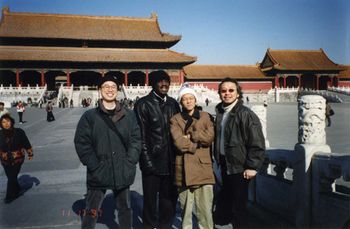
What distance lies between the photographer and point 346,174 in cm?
279

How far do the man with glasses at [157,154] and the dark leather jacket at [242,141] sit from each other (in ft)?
1.95

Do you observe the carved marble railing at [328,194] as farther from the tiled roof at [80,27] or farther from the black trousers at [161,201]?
the tiled roof at [80,27]

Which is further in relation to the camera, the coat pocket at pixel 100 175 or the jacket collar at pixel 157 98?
the jacket collar at pixel 157 98

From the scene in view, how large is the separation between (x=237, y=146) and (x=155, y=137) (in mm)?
846

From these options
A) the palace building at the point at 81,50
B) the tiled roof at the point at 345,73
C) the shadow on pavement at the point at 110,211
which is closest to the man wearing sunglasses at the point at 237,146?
the shadow on pavement at the point at 110,211

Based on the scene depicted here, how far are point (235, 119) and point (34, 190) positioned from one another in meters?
3.48

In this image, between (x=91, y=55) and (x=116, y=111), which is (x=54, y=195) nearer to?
(x=116, y=111)

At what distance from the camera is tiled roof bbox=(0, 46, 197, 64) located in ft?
112

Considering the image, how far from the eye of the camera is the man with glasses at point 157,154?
348cm

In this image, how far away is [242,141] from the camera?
3154 millimetres

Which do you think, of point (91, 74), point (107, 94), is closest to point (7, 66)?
point (91, 74)

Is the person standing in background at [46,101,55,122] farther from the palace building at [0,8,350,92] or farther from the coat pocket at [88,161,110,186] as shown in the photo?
the palace building at [0,8,350,92]

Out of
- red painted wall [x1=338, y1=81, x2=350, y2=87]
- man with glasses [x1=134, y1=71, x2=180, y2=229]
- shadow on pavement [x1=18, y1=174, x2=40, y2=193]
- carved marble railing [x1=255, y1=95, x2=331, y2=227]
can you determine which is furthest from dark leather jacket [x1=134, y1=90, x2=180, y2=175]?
red painted wall [x1=338, y1=81, x2=350, y2=87]

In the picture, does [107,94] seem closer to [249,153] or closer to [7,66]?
[249,153]
